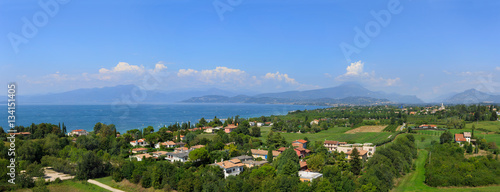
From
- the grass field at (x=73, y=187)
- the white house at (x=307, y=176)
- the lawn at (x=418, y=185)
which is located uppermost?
the white house at (x=307, y=176)

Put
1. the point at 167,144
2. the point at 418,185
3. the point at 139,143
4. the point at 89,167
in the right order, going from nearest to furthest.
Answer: the point at 418,185 → the point at 89,167 → the point at 167,144 → the point at 139,143

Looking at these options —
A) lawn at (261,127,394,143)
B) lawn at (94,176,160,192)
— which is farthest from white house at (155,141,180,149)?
lawn at (261,127,394,143)

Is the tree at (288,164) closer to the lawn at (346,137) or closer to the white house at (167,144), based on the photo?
the white house at (167,144)

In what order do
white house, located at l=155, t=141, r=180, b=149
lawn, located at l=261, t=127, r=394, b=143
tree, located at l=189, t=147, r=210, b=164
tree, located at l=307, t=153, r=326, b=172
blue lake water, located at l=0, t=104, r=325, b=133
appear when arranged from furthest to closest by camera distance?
blue lake water, located at l=0, t=104, r=325, b=133 < lawn, located at l=261, t=127, r=394, b=143 < white house, located at l=155, t=141, r=180, b=149 < tree, located at l=189, t=147, r=210, b=164 < tree, located at l=307, t=153, r=326, b=172

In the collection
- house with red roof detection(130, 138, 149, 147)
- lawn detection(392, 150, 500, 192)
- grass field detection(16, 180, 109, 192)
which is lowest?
lawn detection(392, 150, 500, 192)

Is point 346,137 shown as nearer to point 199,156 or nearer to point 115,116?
point 199,156

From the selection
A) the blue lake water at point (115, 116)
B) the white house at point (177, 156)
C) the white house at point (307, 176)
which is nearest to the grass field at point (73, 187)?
the white house at point (177, 156)

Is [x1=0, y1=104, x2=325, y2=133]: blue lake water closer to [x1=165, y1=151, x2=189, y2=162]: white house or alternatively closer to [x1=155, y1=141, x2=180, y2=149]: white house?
[x1=155, y1=141, x2=180, y2=149]: white house

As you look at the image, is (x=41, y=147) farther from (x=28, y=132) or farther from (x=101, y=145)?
(x=28, y=132)

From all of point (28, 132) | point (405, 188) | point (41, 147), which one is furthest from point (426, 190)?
point (28, 132)

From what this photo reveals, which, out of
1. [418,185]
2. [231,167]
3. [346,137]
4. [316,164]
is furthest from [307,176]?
[346,137]

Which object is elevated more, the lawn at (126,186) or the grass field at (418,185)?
the lawn at (126,186)
